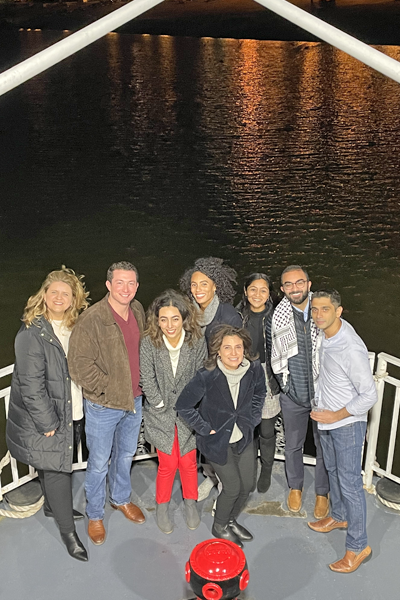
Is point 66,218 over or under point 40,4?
under

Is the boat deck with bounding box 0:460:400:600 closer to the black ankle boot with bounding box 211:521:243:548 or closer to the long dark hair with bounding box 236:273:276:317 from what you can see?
the black ankle boot with bounding box 211:521:243:548

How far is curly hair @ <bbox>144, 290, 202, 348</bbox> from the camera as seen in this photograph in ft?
13.7

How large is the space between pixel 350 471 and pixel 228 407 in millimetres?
819

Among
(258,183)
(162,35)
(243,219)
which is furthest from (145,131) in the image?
(162,35)

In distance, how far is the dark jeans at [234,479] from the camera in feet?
14.1

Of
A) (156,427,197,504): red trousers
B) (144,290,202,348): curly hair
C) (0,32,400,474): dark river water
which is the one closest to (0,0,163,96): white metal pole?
(144,290,202,348): curly hair

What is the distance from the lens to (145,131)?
23266 millimetres

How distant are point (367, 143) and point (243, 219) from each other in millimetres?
6880

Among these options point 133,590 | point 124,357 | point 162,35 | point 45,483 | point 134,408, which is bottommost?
point 133,590

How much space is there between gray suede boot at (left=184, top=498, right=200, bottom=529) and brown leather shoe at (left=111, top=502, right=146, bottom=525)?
31cm

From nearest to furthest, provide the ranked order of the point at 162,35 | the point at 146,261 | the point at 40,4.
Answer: the point at 146,261 → the point at 162,35 → the point at 40,4

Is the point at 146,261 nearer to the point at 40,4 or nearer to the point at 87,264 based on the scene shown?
the point at 87,264

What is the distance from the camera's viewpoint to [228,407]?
421 centimetres

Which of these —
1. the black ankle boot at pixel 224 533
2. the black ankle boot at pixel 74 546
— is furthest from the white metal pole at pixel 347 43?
the black ankle boot at pixel 74 546
